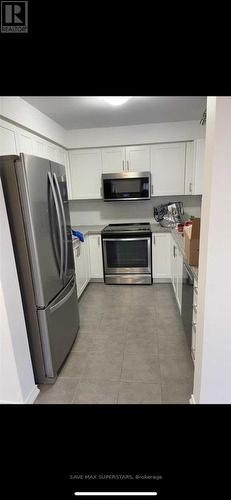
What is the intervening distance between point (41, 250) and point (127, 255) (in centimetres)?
213

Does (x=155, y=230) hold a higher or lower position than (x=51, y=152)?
lower

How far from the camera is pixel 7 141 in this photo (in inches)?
83.0

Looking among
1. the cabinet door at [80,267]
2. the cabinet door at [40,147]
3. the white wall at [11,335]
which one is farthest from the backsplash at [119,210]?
the white wall at [11,335]

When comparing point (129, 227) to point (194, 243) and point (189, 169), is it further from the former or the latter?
point (194, 243)

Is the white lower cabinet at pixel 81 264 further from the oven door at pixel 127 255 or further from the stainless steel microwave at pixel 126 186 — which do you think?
the stainless steel microwave at pixel 126 186

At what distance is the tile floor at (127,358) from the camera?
176 cm

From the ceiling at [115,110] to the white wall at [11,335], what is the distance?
5.26 feet

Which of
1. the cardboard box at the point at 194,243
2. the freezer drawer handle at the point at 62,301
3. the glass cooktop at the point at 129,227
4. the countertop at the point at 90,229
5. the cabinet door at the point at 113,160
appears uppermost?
the cabinet door at the point at 113,160

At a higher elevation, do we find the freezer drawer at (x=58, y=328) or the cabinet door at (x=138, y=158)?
the cabinet door at (x=138, y=158)

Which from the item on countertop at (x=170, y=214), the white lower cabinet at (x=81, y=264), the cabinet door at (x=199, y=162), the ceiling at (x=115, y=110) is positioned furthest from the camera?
the item on countertop at (x=170, y=214)

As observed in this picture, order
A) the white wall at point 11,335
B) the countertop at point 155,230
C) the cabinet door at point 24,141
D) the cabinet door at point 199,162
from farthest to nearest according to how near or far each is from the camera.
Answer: the cabinet door at point 199,162
the countertop at point 155,230
the cabinet door at point 24,141
the white wall at point 11,335

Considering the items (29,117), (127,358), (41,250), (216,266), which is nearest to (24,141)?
(29,117)

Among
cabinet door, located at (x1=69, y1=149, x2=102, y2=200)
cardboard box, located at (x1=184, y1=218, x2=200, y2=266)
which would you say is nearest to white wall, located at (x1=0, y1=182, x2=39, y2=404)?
cardboard box, located at (x1=184, y1=218, x2=200, y2=266)
